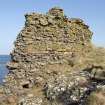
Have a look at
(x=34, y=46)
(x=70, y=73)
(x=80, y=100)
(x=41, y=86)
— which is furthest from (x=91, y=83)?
(x=34, y=46)

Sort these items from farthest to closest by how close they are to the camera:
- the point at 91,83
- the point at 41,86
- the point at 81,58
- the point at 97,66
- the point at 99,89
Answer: the point at 81,58, the point at 41,86, the point at 97,66, the point at 91,83, the point at 99,89

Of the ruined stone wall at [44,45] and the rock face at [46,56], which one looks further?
the ruined stone wall at [44,45]

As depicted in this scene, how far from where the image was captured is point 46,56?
28234 mm

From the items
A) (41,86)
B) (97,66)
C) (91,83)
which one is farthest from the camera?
(41,86)

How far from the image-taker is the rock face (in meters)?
26.4

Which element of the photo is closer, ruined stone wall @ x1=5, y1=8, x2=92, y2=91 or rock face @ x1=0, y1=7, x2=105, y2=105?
rock face @ x1=0, y1=7, x2=105, y2=105

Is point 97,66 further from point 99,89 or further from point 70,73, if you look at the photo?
point 99,89

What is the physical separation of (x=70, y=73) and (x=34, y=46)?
381 centimetres

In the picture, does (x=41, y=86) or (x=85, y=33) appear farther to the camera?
(x=85, y=33)

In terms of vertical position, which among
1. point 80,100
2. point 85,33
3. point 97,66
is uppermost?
point 85,33

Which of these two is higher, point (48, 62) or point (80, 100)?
point (48, 62)

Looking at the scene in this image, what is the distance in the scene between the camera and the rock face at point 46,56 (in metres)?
26.4

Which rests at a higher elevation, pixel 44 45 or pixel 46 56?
pixel 44 45

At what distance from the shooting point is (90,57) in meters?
29.6
